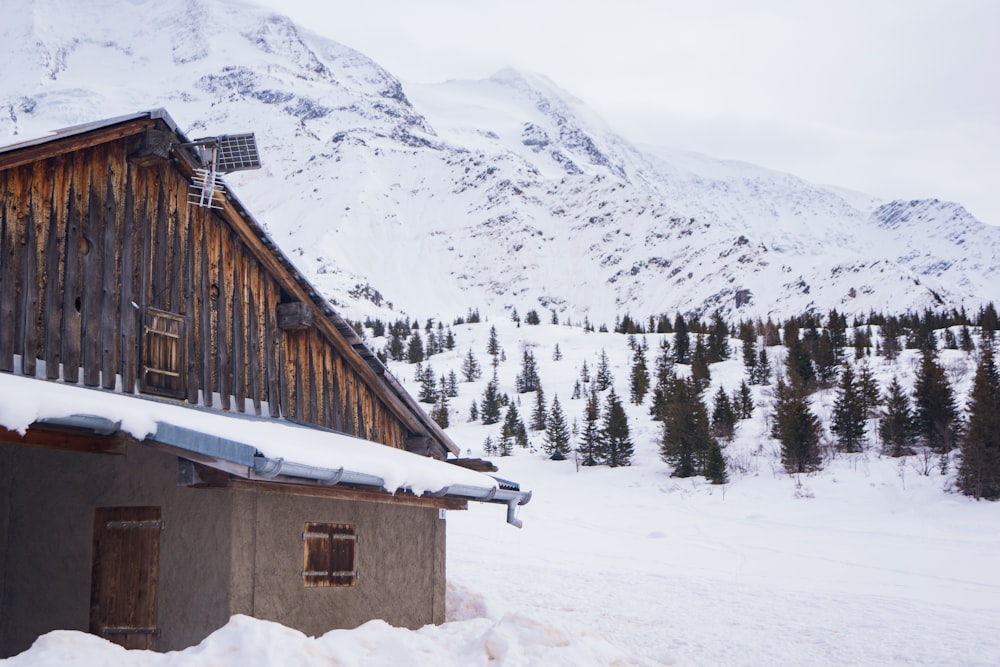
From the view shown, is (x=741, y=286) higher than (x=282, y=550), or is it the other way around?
(x=741, y=286)

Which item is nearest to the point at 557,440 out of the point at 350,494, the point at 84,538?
the point at 350,494

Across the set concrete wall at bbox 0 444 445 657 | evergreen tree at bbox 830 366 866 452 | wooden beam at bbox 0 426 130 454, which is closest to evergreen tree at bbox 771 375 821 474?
evergreen tree at bbox 830 366 866 452

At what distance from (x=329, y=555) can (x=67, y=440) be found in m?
3.09

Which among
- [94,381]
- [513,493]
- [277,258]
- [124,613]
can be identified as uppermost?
[277,258]

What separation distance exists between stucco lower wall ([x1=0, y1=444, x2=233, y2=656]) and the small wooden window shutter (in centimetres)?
117

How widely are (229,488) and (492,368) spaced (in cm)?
6344

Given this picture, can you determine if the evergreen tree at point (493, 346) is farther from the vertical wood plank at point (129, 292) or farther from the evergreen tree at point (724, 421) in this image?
the vertical wood plank at point (129, 292)

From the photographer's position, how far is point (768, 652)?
1362 cm

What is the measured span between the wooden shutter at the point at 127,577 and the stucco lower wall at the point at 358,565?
33.0 inches

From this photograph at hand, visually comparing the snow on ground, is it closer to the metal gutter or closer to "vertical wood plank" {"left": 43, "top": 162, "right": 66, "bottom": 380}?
the metal gutter

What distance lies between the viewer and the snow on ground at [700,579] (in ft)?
25.7

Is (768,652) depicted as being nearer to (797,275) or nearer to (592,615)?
(592,615)

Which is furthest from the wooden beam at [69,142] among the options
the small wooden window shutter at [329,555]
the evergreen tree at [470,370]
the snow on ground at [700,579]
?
the evergreen tree at [470,370]

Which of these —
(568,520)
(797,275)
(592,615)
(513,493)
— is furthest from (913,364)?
(797,275)
